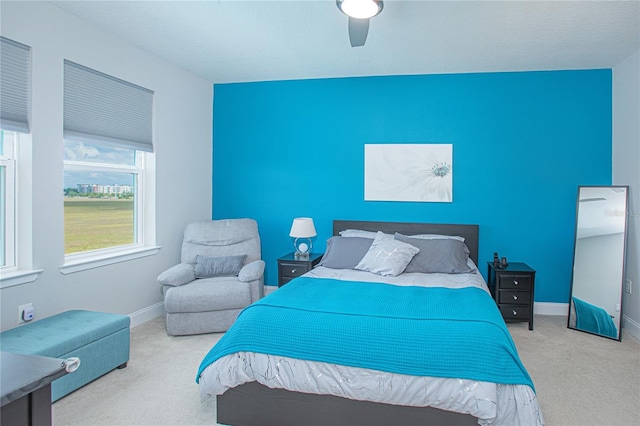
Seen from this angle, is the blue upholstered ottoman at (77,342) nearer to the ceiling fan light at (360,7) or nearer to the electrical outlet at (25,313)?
the electrical outlet at (25,313)

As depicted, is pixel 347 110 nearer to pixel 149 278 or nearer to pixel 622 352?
pixel 149 278

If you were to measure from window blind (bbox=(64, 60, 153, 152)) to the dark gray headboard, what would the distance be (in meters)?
2.33

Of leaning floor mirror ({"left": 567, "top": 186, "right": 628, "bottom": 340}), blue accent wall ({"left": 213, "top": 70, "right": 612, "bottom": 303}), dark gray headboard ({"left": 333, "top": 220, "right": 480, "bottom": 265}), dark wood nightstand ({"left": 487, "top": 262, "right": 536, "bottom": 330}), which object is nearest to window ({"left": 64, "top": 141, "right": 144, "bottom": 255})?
blue accent wall ({"left": 213, "top": 70, "right": 612, "bottom": 303})

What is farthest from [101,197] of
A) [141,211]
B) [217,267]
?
[217,267]

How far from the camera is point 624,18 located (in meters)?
3.18

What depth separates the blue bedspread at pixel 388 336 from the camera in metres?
2.17

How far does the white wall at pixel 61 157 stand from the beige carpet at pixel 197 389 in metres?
0.58

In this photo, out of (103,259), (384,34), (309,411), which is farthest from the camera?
(103,259)

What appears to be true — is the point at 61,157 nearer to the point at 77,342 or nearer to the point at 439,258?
the point at 77,342

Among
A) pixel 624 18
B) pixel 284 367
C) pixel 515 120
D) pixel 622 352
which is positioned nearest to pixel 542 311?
pixel 622 352

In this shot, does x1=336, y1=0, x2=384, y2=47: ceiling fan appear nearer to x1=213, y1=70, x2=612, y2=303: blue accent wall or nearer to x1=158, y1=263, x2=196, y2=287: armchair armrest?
x1=213, y1=70, x2=612, y2=303: blue accent wall

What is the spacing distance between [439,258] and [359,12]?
93.1 inches

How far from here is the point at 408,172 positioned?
4809mm

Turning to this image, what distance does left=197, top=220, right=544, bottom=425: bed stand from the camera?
83.7 inches
